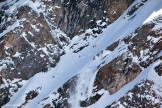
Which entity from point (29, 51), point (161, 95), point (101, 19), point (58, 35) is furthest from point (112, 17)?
point (161, 95)

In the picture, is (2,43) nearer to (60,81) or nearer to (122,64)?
(60,81)

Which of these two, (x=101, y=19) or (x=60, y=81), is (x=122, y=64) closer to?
(x=60, y=81)

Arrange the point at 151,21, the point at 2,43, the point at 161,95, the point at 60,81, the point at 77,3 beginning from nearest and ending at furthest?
the point at 161,95 < the point at 151,21 < the point at 60,81 < the point at 2,43 < the point at 77,3

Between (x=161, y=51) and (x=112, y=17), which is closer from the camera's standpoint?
(x=161, y=51)

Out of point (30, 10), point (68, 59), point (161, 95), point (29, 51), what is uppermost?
point (30, 10)

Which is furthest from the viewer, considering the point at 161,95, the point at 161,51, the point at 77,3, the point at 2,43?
the point at 77,3

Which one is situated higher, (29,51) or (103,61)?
(29,51)

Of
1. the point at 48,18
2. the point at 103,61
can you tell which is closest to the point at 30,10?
the point at 48,18
